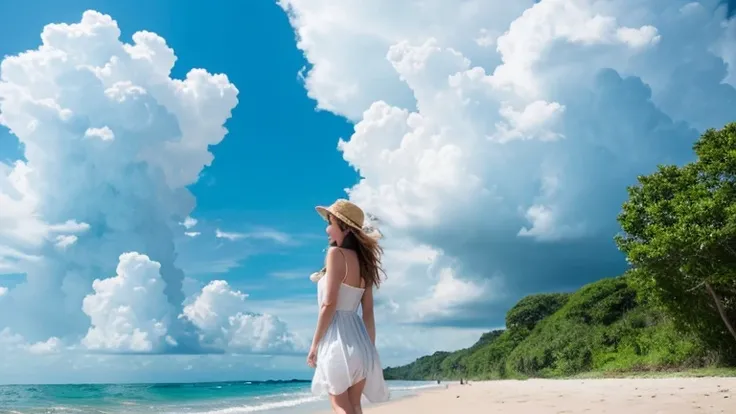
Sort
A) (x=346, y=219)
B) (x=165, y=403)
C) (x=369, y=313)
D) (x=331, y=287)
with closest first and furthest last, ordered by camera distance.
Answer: (x=331, y=287) < (x=346, y=219) < (x=369, y=313) < (x=165, y=403)

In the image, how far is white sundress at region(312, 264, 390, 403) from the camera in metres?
4.37

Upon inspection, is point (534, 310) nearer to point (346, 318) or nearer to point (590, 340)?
point (590, 340)

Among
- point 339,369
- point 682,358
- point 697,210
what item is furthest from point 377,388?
point 682,358

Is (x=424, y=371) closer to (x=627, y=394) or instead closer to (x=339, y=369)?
(x=627, y=394)

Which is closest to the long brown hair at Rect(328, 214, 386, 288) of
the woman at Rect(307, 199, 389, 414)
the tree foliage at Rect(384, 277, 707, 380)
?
the woman at Rect(307, 199, 389, 414)

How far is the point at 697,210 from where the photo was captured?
18766mm

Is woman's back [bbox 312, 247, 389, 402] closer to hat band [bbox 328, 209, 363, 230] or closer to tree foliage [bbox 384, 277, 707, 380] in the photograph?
hat band [bbox 328, 209, 363, 230]

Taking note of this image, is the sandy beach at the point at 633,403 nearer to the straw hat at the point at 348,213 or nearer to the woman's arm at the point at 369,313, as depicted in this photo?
the woman's arm at the point at 369,313

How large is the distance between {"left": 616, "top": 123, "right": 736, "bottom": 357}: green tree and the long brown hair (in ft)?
53.3

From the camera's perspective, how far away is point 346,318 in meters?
4.48

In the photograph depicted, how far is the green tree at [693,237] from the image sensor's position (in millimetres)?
18672

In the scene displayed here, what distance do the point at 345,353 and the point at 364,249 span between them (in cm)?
68

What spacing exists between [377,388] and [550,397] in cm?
1041

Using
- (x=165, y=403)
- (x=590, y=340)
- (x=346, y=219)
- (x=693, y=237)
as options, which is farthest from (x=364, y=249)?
(x=590, y=340)
